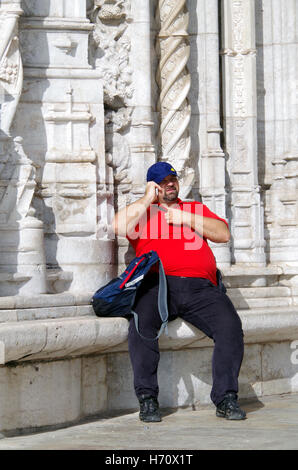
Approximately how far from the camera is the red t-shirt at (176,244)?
22.7 feet

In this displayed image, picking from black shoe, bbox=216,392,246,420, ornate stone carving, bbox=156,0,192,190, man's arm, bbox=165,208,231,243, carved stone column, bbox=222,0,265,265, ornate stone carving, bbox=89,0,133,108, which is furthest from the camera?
carved stone column, bbox=222,0,265,265

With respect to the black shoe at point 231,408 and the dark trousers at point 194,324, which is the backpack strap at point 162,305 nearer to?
the dark trousers at point 194,324

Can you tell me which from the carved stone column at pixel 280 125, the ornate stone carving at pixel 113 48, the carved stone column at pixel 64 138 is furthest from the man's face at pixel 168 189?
the carved stone column at pixel 280 125

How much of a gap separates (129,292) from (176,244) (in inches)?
17.8

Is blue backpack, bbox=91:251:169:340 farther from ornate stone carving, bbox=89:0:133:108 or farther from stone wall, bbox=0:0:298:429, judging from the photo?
ornate stone carving, bbox=89:0:133:108

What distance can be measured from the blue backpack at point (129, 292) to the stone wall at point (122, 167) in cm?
12

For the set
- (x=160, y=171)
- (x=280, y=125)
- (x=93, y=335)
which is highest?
(x=280, y=125)

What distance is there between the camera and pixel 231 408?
6516mm

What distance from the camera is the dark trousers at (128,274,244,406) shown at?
6.54m

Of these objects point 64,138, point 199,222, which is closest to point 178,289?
→ point 199,222

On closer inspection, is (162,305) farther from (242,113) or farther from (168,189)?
(242,113)

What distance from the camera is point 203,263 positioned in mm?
6961

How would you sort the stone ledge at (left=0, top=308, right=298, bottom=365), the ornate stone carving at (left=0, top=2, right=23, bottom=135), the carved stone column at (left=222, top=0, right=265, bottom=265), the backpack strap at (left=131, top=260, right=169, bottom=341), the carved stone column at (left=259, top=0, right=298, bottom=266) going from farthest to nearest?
the carved stone column at (left=259, top=0, right=298, bottom=266)
the carved stone column at (left=222, top=0, right=265, bottom=265)
the ornate stone carving at (left=0, top=2, right=23, bottom=135)
the backpack strap at (left=131, top=260, right=169, bottom=341)
the stone ledge at (left=0, top=308, right=298, bottom=365)

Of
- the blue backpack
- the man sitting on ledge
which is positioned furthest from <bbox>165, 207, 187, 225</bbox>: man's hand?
the blue backpack
